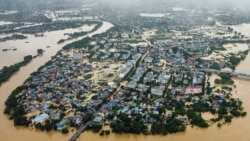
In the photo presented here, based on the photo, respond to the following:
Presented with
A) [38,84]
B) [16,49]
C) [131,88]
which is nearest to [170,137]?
[131,88]

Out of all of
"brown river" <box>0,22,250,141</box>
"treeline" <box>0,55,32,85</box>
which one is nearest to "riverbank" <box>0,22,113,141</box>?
"brown river" <box>0,22,250,141</box>

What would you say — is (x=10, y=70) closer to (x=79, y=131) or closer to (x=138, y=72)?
(x=138, y=72)

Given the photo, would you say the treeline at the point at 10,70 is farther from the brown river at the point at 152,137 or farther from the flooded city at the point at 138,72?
the brown river at the point at 152,137

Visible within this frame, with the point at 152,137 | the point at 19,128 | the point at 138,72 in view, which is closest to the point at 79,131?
the point at 19,128

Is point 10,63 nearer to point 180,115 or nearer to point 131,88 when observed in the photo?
point 131,88

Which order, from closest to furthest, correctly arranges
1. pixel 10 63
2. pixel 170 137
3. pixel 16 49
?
1. pixel 170 137
2. pixel 10 63
3. pixel 16 49

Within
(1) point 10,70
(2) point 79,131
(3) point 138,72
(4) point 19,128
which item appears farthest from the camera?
(1) point 10,70

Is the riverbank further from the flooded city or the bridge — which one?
the bridge

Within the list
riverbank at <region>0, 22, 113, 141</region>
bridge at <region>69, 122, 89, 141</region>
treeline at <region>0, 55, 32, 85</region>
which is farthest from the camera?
treeline at <region>0, 55, 32, 85</region>
